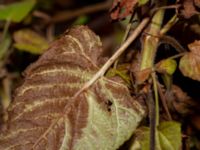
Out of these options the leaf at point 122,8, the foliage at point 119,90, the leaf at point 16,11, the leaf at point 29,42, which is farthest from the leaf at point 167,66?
the leaf at point 16,11

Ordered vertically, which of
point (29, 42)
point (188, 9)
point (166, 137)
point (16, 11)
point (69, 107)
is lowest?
point (166, 137)

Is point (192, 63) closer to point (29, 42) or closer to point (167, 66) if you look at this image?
point (167, 66)

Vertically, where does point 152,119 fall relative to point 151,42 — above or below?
below

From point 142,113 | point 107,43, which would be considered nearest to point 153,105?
point 142,113

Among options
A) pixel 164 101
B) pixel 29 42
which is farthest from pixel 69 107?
pixel 29 42

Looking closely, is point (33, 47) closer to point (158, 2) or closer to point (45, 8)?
point (158, 2)

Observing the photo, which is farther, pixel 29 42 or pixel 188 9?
pixel 29 42
